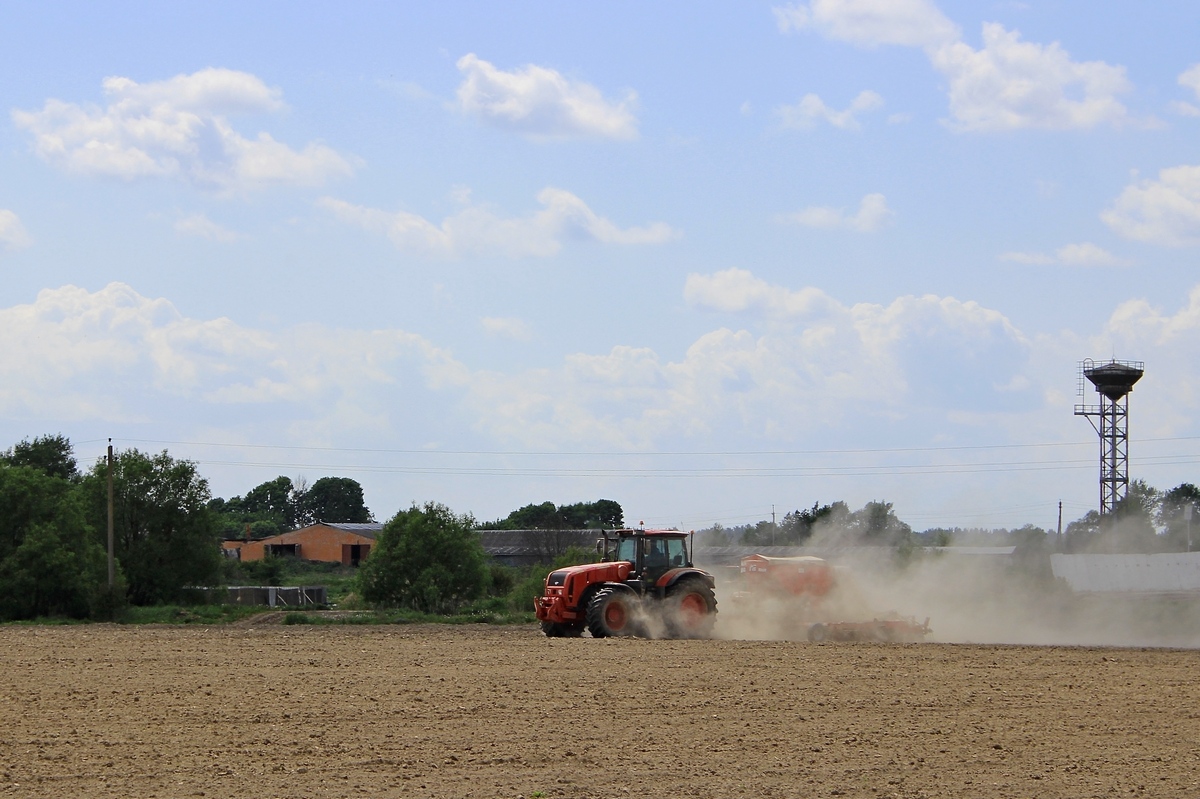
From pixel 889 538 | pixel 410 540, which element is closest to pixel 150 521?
pixel 410 540

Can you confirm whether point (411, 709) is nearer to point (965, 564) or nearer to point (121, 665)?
point (121, 665)

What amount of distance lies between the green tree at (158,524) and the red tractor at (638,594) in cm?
2773

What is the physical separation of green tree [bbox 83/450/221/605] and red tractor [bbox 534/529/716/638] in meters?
27.7

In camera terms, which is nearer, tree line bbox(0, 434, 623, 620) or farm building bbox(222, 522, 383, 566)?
tree line bbox(0, 434, 623, 620)

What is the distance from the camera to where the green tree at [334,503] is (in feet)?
507

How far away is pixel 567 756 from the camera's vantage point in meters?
12.1

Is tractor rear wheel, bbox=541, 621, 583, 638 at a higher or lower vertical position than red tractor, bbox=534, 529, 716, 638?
lower

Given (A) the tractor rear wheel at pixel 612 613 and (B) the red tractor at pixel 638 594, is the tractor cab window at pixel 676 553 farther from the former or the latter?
(A) the tractor rear wheel at pixel 612 613

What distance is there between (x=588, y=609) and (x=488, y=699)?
10576 millimetres

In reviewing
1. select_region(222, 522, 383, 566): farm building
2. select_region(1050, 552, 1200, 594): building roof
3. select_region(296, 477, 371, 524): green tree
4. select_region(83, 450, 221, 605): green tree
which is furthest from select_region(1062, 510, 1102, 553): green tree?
select_region(296, 477, 371, 524): green tree

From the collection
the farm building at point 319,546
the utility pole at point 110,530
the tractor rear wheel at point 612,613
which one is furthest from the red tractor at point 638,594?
the farm building at point 319,546

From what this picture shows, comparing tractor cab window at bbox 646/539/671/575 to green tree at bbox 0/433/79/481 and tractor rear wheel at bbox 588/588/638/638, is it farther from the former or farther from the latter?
green tree at bbox 0/433/79/481

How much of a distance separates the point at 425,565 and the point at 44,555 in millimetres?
12526

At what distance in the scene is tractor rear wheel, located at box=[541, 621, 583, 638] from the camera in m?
26.8
